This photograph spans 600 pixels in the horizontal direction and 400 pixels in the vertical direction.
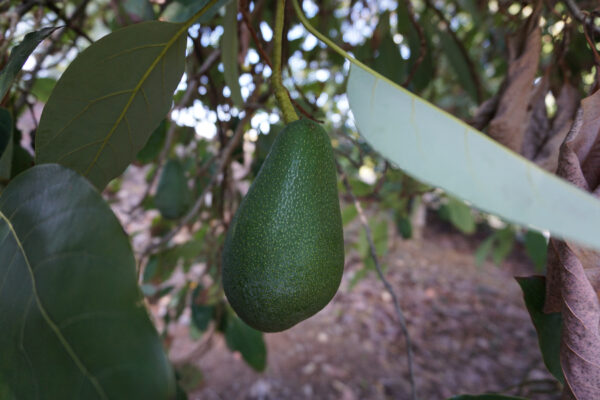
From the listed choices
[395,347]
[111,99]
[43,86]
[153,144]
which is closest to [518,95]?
[111,99]

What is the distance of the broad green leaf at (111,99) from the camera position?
1.87ft

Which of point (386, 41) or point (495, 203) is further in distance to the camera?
point (386, 41)

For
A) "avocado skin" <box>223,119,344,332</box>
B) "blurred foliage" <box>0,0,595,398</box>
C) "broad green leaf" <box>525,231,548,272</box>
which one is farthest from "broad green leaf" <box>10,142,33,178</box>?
"broad green leaf" <box>525,231,548,272</box>

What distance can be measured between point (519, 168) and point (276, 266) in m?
0.34

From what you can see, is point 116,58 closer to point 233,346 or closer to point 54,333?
point 54,333

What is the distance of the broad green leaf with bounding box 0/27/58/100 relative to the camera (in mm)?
539

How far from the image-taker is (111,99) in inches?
23.9

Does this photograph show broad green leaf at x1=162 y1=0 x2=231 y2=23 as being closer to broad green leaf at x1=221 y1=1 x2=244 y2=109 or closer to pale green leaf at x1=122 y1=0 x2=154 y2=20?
broad green leaf at x1=221 y1=1 x2=244 y2=109

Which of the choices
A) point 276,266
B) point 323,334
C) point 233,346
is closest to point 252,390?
point 323,334

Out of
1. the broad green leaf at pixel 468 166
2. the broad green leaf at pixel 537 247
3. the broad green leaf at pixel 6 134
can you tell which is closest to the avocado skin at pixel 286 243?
the broad green leaf at pixel 468 166

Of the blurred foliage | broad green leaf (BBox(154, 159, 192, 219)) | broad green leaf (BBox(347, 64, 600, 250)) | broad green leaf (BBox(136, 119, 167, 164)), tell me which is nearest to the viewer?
broad green leaf (BBox(347, 64, 600, 250))

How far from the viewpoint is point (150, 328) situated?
33 centimetres

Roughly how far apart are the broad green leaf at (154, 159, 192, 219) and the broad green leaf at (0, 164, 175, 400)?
1063 mm

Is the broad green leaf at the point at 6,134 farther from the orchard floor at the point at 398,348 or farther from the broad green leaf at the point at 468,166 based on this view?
the orchard floor at the point at 398,348
